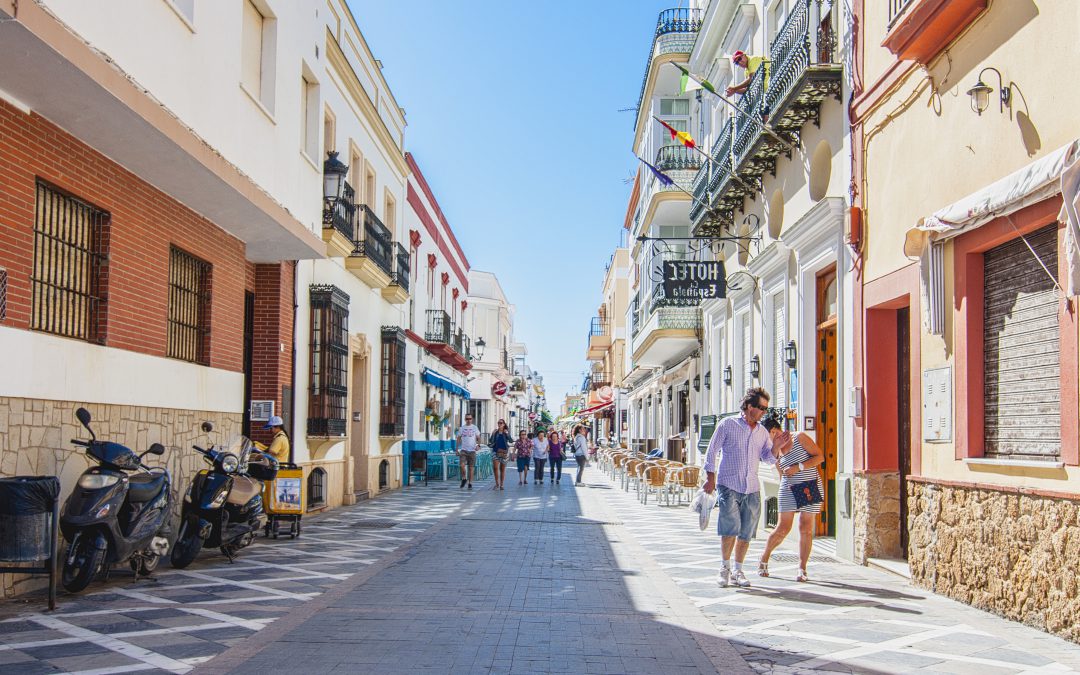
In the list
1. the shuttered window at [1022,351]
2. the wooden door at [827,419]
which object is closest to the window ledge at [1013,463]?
the shuttered window at [1022,351]

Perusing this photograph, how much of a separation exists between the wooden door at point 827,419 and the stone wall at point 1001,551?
358 centimetres

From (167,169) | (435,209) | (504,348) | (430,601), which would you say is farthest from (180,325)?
(504,348)

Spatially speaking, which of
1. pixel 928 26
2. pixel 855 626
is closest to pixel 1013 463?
pixel 855 626

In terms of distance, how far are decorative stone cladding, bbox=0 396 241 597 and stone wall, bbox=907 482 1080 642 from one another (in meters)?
7.50

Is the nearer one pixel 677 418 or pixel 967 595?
pixel 967 595

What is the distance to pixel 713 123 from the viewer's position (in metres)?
20.4

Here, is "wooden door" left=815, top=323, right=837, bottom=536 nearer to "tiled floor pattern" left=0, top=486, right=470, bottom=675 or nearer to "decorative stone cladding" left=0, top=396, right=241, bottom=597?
"tiled floor pattern" left=0, top=486, right=470, bottom=675

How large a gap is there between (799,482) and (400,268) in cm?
1496

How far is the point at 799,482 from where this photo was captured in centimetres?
994

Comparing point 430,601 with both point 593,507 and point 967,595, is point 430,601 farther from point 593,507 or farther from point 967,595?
point 593,507

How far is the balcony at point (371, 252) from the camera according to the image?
18.6 m

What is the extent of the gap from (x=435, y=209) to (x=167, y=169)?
22.4m

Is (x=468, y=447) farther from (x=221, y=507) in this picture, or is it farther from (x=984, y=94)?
(x=984, y=94)

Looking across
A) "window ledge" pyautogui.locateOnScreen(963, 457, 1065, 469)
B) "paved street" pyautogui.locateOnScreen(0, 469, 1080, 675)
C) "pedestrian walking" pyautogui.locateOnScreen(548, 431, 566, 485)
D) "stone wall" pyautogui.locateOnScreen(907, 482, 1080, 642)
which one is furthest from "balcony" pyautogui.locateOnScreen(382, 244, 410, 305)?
"window ledge" pyautogui.locateOnScreen(963, 457, 1065, 469)
